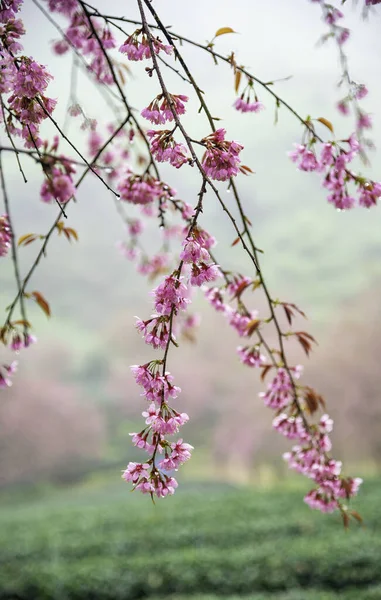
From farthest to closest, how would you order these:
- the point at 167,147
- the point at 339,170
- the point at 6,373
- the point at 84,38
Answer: the point at 84,38, the point at 6,373, the point at 339,170, the point at 167,147

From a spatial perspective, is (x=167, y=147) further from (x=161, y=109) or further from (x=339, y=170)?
(x=339, y=170)

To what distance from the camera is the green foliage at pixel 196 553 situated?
329 cm

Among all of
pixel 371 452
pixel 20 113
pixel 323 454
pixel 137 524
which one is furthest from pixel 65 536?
pixel 371 452

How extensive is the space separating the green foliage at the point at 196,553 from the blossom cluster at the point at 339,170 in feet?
7.50

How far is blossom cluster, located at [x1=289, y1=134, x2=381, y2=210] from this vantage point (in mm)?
1224

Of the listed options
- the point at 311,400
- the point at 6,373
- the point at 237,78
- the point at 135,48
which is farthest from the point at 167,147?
the point at 6,373

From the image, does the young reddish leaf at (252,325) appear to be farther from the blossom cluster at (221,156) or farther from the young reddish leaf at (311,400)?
the blossom cluster at (221,156)

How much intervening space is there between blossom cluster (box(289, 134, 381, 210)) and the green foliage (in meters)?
2.29

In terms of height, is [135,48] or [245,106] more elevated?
[245,106]

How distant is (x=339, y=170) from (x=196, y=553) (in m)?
3.23

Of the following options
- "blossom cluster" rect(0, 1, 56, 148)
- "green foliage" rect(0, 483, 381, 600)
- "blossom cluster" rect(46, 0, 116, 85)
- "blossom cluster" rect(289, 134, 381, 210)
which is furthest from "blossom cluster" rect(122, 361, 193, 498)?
"green foliage" rect(0, 483, 381, 600)

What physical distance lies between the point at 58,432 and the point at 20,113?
30.4ft

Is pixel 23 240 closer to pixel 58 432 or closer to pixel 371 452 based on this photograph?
pixel 371 452

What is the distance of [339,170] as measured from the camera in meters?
1.23
